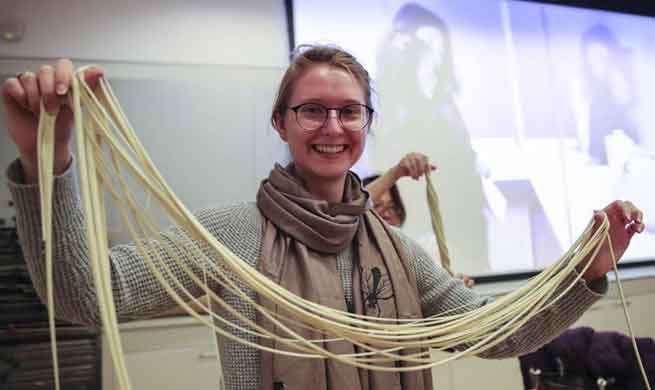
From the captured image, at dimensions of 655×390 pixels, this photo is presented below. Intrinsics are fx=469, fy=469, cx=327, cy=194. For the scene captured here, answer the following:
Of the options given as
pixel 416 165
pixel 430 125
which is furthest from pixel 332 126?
pixel 430 125

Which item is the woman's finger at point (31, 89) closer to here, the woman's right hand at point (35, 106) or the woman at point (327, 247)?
the woman's right hand at point (35, 106)

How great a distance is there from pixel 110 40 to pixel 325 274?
169cm

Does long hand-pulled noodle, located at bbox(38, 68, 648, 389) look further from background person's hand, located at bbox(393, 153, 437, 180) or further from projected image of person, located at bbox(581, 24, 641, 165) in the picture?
projected image of person, located at bbox(581, 24, 641, 165)

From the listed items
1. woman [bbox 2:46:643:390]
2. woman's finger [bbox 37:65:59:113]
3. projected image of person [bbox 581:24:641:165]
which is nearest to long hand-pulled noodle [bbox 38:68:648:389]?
woman's finger [bbox 37:65:59:113]

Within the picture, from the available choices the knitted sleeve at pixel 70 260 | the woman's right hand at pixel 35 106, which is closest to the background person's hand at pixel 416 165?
the knitted sleeve at pixel 70 260

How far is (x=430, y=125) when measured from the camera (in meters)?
2.33

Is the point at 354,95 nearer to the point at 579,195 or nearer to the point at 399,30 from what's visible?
the point at 399,30

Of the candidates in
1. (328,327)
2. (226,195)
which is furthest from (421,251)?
(226,195)

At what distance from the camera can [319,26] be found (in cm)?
217

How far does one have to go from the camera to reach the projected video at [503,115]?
89.0 inches

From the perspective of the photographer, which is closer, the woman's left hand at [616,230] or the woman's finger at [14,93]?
the woman's finger at [14,93]

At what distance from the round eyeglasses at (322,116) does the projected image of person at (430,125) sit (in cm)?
152

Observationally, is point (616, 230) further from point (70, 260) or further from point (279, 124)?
point (70, 260)

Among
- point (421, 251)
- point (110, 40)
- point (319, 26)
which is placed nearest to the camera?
point (421, 251)
